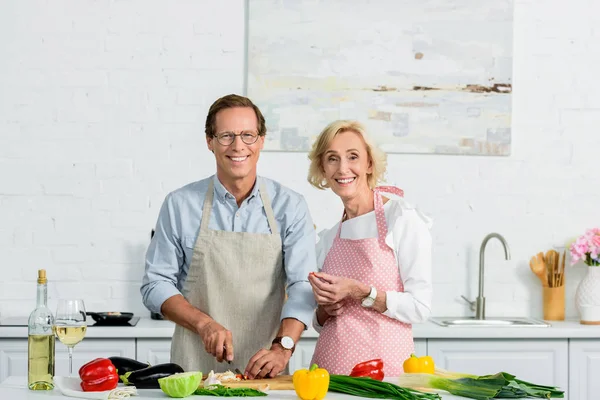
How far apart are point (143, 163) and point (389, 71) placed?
54.6 inches

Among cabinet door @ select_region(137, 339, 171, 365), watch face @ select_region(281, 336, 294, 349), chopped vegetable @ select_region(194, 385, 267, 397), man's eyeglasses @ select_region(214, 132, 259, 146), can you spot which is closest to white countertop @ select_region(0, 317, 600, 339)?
cabinet door @ select_region(137, 339, 171, 365)

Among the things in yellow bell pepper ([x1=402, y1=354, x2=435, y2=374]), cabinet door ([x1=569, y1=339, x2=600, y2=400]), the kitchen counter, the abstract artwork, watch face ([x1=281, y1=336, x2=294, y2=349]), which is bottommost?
cabinet door ([x1=569, y1=339, x2=600, y2=400])

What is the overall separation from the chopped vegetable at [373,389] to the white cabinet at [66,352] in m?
1.76

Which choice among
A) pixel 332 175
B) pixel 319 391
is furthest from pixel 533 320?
pixel 319 391

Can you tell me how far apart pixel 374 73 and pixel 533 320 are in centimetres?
154

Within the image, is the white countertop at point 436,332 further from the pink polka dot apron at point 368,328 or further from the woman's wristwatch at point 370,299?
the woman's wristwatch at point 370,299

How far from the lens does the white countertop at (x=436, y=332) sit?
376 cm

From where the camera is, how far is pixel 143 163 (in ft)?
14.1

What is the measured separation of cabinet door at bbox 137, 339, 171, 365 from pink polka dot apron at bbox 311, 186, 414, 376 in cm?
114

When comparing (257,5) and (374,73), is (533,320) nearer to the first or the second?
(374,73)

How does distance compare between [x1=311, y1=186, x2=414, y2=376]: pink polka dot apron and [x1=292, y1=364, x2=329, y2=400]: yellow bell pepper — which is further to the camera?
[x1=311, y1=186, x2=414, y2=376]: pink polka dot apron

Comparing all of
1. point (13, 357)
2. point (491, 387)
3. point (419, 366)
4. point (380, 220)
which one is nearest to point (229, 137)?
point (380, 220)

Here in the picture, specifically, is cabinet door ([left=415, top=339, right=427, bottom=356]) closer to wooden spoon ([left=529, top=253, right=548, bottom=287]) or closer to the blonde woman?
wooden spoon ([left=529, top=253, right=548, bottom=287])

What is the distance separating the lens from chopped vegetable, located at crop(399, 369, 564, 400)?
85.6 inches
